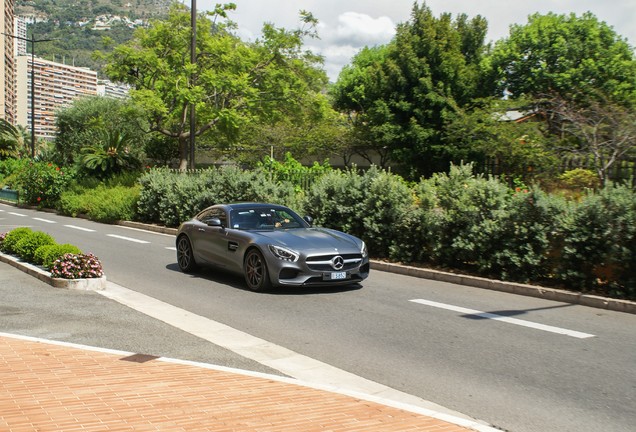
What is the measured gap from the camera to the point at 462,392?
5789 millimetres

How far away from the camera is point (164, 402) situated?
5.02m

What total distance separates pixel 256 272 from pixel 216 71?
2989 centimetres

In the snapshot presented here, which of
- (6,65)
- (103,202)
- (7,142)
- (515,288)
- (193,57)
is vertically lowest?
(515,288)

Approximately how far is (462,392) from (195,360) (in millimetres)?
2649

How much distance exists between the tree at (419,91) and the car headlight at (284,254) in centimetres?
2945

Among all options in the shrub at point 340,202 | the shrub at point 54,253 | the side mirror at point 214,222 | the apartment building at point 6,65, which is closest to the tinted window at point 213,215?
the side mirror at point 214,222

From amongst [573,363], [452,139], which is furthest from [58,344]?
[452,139]

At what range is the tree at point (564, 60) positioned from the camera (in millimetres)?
49656

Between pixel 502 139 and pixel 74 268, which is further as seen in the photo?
pixel 502 139

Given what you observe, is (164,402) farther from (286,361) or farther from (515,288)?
(515,288)

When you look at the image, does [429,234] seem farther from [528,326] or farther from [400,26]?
[400,26]

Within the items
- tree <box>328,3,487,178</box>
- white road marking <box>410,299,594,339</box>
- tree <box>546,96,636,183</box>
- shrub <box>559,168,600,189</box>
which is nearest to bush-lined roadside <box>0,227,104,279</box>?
white road marking <box>410,299,594,339</box>

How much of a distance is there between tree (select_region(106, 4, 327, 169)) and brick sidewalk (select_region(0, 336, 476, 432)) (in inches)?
1205

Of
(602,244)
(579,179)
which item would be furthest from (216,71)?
(602,244)
